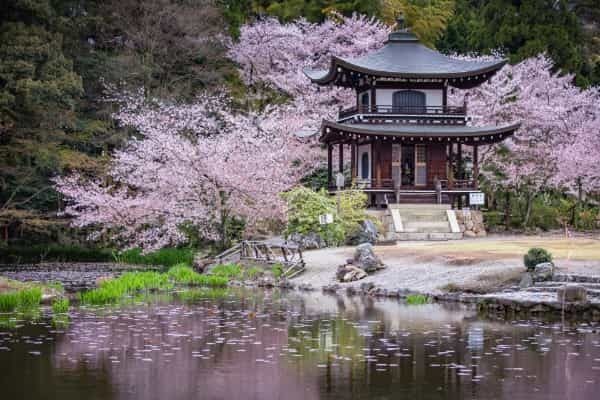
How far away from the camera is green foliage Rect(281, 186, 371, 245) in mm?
36594

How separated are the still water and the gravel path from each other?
295cm

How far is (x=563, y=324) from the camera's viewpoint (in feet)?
68.5

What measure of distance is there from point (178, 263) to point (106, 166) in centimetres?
748

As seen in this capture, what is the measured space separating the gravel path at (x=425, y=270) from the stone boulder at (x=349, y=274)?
0.84 feet

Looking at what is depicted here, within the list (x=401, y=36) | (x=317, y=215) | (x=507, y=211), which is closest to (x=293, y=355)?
(x=317, y=215)

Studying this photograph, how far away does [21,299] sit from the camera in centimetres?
2406

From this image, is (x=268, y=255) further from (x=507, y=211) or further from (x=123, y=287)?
(x=507, y=211)

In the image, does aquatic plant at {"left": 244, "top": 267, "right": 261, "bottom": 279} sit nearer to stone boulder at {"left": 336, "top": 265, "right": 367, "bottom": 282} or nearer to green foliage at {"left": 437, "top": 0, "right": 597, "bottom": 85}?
stone boulder at {"left": 336, "top": 265, "right": 367, "bottom": 282}

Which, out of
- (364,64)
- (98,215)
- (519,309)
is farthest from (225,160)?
(519,309)

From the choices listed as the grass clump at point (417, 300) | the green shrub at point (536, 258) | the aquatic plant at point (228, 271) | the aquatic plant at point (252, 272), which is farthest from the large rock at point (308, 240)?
the green shrub at point (536, 258)

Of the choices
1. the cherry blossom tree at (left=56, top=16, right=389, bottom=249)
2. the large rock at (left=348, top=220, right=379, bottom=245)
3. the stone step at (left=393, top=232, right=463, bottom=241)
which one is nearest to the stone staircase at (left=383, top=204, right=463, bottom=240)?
the stone step at (left=393, top=232, right=463, bottom=241)

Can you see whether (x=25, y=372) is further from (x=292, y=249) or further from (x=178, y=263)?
(x=178, y=263)

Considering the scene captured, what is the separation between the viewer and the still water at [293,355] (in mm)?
13977

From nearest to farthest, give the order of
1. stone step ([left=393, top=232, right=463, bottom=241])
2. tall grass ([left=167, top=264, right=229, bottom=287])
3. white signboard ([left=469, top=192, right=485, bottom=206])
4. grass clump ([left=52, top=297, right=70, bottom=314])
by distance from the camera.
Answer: grass clump ([left=52, top=297, right=70, bottom=314])
tall grass ([left=167, top=264, right=229, bottom=287])
stone step ([left=393, top=232, right=463, bottom=241])
white signboard ([left=469, top=192, right=485, bottom=206])
